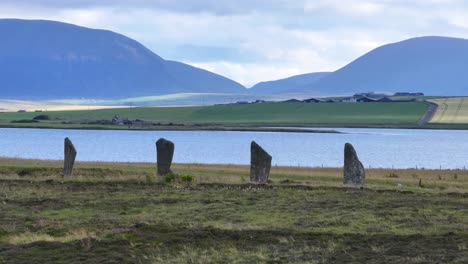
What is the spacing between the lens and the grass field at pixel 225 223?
53.4 feet

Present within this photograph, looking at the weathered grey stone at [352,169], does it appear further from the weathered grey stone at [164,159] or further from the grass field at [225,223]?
the weathered grey stone at [164,159]

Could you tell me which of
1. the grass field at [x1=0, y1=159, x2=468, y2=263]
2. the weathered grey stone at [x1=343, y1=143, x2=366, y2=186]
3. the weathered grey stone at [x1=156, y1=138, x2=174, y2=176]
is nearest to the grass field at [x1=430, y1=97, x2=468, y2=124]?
the weathered grey stone at [x1=343, y1=143, x2=366, y2=186]

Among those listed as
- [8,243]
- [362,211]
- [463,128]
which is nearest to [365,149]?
[463,128]

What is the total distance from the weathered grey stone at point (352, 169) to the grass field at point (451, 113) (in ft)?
437

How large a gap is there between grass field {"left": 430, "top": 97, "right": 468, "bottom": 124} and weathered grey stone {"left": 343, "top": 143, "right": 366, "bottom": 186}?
133202 millimetres

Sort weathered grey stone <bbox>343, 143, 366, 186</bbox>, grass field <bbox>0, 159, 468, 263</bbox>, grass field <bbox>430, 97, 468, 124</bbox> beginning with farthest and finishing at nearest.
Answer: grass field <bbox>430, 97, 468, 124</bbox> < weathered grey stone <bbox>343, 143, 366, 186</bbox> < grass field <bbox>0, 159, 468, 263</bbox>

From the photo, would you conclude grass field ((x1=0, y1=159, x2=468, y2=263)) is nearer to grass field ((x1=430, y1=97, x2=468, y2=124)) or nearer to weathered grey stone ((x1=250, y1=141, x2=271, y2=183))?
weathered grey stone ((x1=250, y1=141, x2=271, y2=183))

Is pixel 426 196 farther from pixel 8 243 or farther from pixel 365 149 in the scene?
pixel 365 149

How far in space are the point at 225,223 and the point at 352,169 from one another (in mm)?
14705

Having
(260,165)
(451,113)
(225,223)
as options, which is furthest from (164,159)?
(451,113)

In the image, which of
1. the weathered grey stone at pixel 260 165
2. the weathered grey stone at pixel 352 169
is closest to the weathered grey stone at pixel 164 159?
the weathered grey stone at pixel 260 165

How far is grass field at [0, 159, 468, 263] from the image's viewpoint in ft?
53.4

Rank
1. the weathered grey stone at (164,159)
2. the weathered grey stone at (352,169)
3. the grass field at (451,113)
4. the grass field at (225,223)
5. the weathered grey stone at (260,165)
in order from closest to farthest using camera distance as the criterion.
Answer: the grass field at (225,223) < the weathered grey stone at (352,169) < the weathered grey stone at (260,165) < the weathered grey stone at (164,159) < the grass field at (451,113)

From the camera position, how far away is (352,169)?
3434cm
